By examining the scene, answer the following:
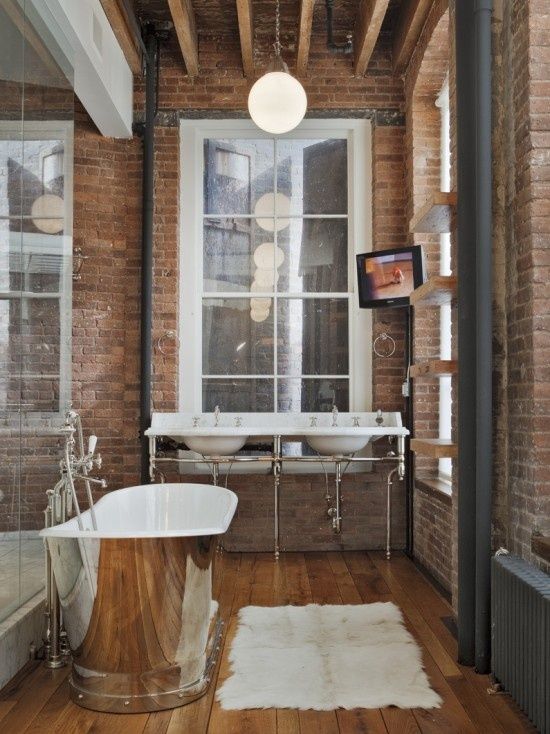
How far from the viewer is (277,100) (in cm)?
443

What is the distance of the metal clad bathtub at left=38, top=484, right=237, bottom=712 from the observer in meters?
2.65

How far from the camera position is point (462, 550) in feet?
10.3

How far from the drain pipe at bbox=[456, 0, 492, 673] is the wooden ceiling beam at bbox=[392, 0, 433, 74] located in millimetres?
1566

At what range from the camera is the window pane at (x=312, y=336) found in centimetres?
549

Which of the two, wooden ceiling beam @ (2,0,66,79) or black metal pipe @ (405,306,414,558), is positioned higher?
wooden ceiling beam @ (2,0,66,79)

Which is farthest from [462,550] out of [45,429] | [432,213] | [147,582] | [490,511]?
[45,429]

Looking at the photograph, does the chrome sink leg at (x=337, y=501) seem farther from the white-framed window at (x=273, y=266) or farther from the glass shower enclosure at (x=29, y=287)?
the glass shower enclosure at (x=29, y=287)

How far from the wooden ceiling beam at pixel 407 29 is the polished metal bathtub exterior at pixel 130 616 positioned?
11.8 ft

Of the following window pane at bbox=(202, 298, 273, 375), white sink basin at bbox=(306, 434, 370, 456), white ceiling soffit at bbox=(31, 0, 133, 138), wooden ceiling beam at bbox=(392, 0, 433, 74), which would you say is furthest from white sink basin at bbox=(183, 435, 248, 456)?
wooden ceiling beam at bbox=(392, 0, 433, 74)

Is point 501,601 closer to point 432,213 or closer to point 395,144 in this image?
point 432,213

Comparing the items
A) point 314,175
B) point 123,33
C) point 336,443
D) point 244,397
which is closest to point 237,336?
point 244,397

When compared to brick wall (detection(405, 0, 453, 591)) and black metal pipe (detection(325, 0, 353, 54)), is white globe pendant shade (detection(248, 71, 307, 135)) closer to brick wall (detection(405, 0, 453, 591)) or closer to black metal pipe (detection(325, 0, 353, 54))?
brick wall (detection(405, 0, 453, 591))

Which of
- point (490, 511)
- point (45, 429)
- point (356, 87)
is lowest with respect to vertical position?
point (490, 511)

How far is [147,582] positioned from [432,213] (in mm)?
2104
